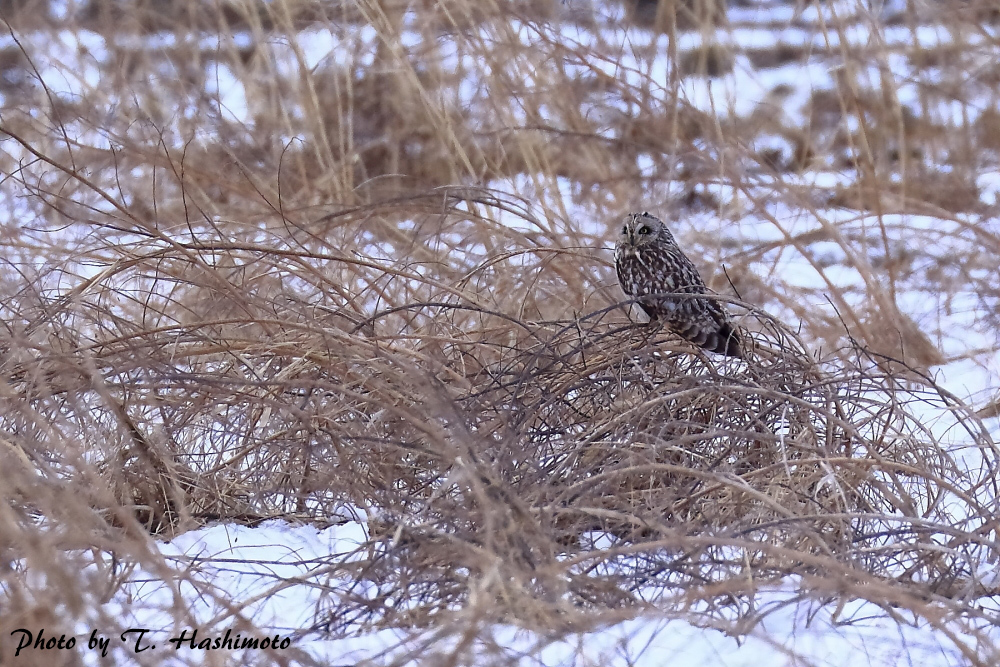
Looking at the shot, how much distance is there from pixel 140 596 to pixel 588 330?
3.56 feet

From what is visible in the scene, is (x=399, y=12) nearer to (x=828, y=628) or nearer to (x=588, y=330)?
(x=588, y=330)

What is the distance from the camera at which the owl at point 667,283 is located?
254 centimetres

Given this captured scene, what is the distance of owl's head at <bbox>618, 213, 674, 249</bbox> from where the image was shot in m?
2.96

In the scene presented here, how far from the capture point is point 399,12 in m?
4.33

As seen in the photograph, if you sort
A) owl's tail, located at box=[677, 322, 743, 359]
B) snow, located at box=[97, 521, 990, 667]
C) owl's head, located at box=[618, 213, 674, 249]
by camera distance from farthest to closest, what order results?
owl's head, located at box=[618, 213, 674, 249] < owl's tail, located at box=[677, 322, 743, 359] < snow, located at box=[97, 521, 990, 667]

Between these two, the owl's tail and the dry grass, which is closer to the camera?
the dry grass

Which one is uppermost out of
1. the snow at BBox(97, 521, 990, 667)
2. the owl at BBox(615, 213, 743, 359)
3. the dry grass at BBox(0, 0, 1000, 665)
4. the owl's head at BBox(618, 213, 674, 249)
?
the owl's head at BBox(618, 213, 674, 249)

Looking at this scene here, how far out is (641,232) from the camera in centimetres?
301

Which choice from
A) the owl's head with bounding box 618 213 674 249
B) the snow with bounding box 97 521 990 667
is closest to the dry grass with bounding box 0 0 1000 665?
the snow with bounding box 97 521 990 667

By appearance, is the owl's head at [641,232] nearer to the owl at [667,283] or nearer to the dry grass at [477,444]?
the owl at [667,283]

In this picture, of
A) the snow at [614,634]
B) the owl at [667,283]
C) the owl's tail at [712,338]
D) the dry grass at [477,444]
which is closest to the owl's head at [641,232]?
the owl at [667,283]

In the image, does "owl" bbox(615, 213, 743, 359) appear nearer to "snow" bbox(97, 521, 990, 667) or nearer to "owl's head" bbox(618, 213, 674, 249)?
"owl's head" bbox(618, 213, 674, 249)

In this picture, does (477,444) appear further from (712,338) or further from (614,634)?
(712,338)

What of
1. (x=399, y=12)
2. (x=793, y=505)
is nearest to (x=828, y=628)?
(x=793, y=505)
